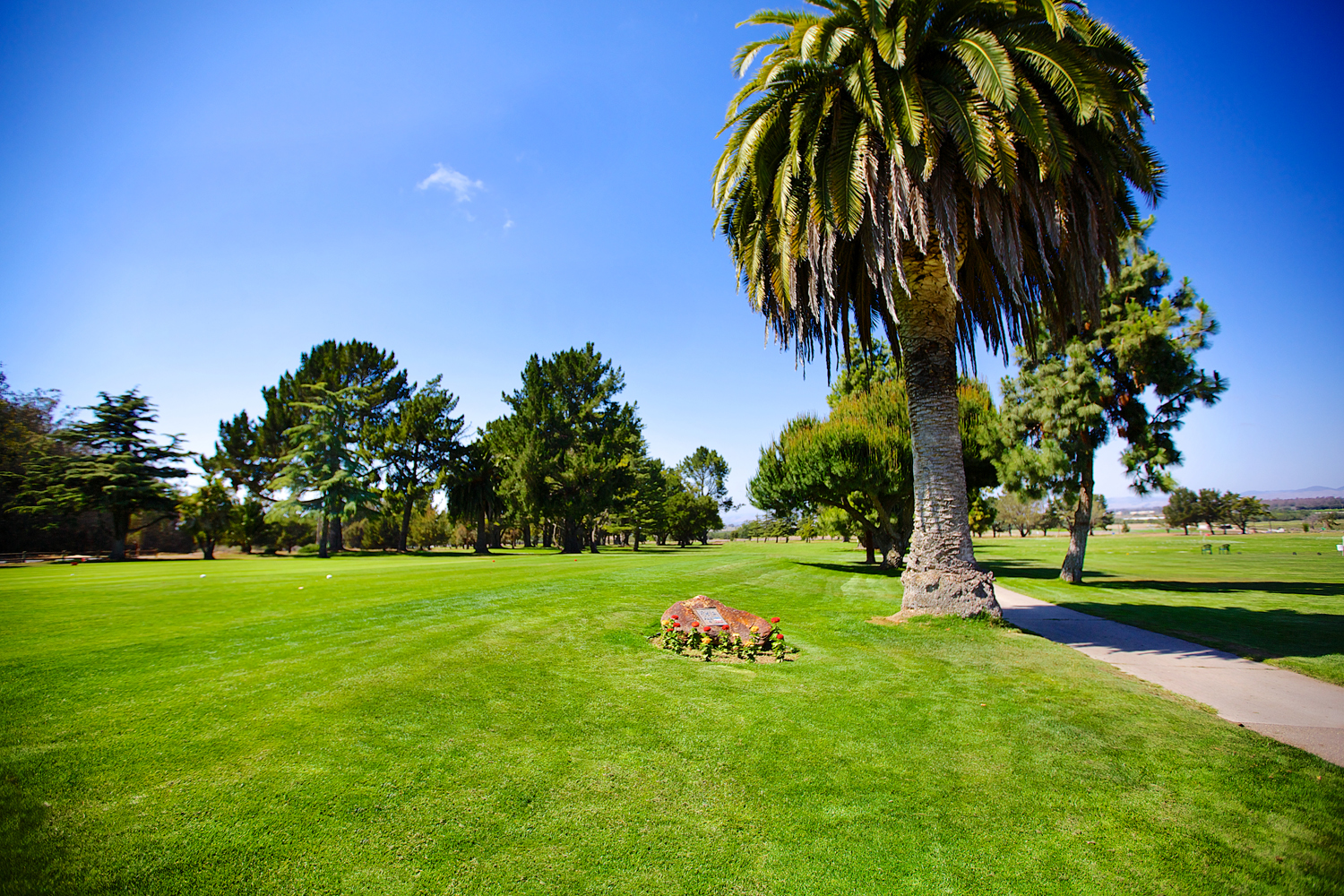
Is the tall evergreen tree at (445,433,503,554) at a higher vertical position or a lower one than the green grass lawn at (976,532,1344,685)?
higher

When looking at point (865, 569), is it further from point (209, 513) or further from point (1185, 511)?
point (1185, 511)

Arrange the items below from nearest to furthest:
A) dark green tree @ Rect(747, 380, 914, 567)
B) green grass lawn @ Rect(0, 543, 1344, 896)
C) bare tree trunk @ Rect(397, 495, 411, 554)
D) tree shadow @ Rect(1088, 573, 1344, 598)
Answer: green grass lawn @ Rect(0, 543, 1344, 896) < tree shadow @ Rect(1088, 573, 1344, 598) < dark green tree @ Rect(747, 380, 914, 567) < bare tree trunk @ Rect(397, 495, 411, 554)

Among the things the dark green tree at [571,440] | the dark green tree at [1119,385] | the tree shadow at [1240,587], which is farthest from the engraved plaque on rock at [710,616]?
the dark green tree at [571,440]

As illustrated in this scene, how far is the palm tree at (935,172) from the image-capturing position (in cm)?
928

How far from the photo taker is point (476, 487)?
56000 mm

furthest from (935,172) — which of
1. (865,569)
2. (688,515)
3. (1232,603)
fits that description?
(688,515)

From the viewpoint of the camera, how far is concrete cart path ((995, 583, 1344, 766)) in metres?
5.35

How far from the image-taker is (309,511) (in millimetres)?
45625

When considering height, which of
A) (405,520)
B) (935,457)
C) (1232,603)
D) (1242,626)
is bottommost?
(1232,603)

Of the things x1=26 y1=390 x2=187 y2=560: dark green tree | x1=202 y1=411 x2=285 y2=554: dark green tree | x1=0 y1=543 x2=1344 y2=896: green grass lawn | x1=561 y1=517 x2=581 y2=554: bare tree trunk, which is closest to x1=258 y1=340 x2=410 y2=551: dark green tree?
x1=202 y1=411 x2=285 y2=554: dark green tree

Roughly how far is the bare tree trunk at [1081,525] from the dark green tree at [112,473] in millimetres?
56191

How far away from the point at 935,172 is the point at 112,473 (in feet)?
174

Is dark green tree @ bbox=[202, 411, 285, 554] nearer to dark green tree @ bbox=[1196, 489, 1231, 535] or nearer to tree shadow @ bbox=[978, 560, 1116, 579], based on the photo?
tree shadow @ bbox=[978, 560, 1116, 579]

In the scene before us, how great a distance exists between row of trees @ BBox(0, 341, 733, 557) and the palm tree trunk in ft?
121
